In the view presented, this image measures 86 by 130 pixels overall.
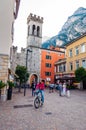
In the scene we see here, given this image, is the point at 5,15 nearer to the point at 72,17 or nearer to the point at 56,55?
the point at 56,55

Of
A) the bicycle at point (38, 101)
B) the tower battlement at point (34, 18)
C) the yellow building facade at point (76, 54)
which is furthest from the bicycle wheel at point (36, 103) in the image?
the tower battlement at point (34, 18)

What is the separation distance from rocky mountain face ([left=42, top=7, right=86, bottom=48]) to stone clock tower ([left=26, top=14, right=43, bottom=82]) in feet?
166

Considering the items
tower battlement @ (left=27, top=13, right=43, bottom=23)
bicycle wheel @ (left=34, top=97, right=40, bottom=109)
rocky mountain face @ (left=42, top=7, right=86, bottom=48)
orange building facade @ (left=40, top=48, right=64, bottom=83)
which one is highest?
rocky mountain face @ (left=42, top=7, right=86, bottom=48)

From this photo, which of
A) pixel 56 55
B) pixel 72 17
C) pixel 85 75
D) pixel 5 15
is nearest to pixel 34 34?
pixel 56 55

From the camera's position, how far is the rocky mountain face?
363ft

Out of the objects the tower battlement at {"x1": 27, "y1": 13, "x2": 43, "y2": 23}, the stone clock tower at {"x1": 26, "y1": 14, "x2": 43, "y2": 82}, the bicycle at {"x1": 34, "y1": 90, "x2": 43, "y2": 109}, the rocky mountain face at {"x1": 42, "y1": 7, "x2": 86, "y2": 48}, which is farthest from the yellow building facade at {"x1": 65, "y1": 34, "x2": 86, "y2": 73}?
the rocky mountain face at {"x1": 42, "y1": 7, "x2": 86, "y2": 48}

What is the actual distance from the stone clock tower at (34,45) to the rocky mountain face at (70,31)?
50746 mm

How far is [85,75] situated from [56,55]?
953 inches

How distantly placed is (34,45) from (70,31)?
2845 inches

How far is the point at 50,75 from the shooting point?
51344 mm

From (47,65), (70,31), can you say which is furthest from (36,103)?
(70,31)

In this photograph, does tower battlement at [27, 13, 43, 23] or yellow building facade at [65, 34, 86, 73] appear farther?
tower battlement at [27, 13, 43, 23]

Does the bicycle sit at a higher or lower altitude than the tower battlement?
lower

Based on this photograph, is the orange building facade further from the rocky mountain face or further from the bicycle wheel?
the rocky mountain face
